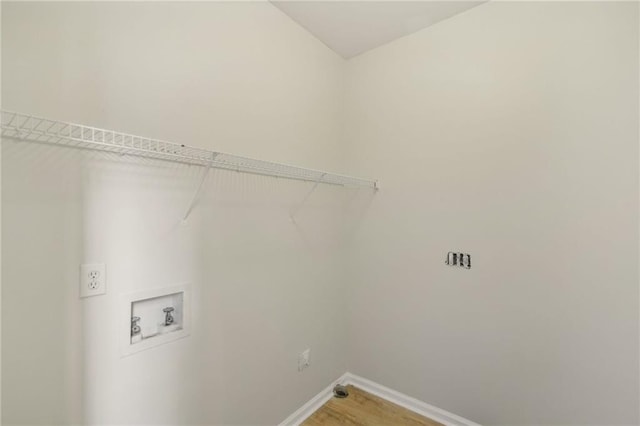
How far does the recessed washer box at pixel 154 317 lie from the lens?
1.16m

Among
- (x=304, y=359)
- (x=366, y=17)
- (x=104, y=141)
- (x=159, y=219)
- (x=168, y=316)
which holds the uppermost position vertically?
(x=366, y=17)

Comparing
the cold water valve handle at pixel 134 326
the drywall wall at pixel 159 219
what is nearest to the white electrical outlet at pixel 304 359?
the drywall wall at pixel 159 219

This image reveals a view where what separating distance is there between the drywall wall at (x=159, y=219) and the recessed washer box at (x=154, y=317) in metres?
0.03

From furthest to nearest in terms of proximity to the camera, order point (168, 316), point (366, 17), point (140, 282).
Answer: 1. point (366, 17)
2. point (168, 316)
3. point (140, 282)

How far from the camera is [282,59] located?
6.20 feet

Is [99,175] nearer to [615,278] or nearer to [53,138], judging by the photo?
[53,138]

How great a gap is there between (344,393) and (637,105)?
8.28 ft

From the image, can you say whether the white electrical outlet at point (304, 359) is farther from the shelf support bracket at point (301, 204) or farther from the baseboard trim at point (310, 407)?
the shelf support bracket at point (301, 204)

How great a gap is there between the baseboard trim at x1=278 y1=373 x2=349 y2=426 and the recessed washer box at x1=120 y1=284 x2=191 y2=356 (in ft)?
3.52

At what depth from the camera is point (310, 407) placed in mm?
2041

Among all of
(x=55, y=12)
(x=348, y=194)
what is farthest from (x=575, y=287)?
(x=55, y=12)

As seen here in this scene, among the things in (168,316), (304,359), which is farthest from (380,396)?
(168,316)

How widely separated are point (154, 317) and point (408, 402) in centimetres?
187

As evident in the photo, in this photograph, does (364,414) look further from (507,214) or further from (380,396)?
(507,214)
